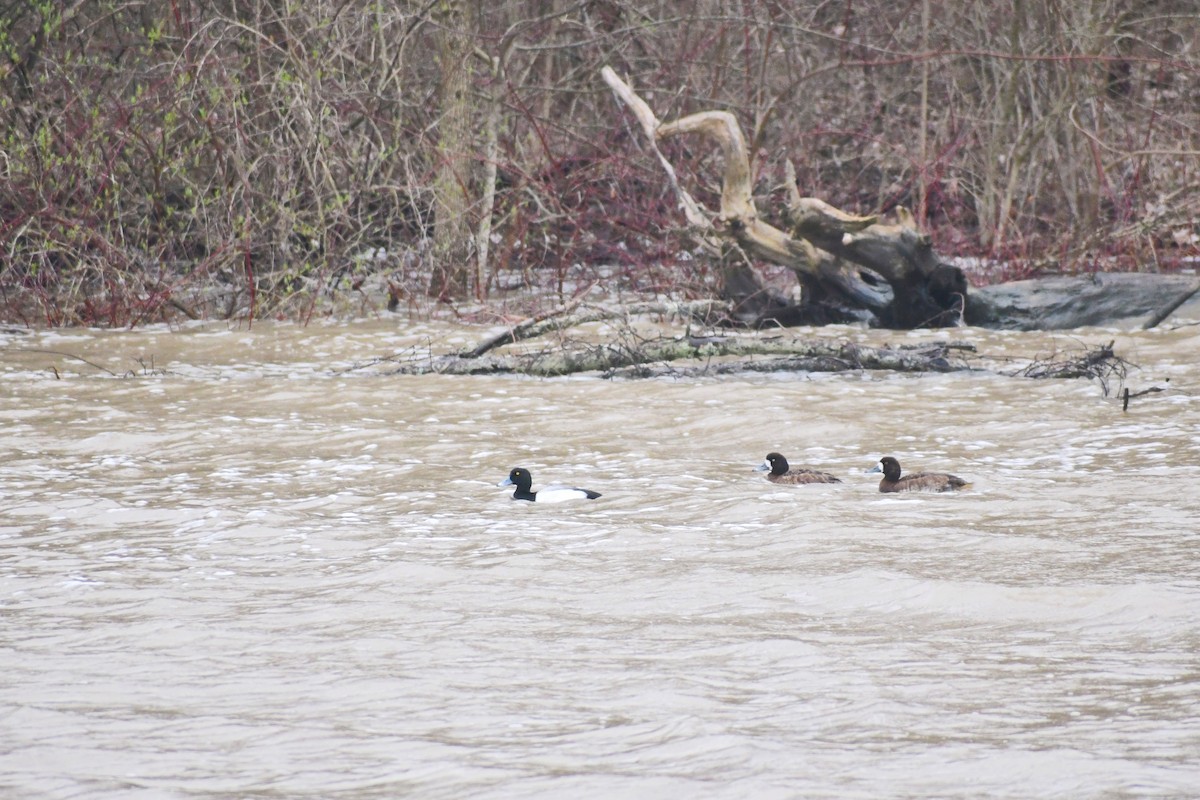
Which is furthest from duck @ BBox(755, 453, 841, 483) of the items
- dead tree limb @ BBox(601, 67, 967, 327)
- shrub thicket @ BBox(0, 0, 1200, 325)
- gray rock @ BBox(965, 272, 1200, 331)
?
gray rock @ BBox(965, 272, 1200, 331)

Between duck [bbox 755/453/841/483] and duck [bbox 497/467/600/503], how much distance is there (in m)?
0.88

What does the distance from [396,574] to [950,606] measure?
2083 millimetres

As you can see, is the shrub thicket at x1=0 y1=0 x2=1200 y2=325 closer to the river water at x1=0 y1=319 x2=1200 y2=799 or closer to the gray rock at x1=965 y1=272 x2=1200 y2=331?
the gray rock at x1=965 y1=272 x2=1200 y2=331

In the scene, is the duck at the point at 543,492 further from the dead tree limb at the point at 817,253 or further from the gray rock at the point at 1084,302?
the gray rock at the point at 1084,302

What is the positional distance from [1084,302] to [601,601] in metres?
9.10

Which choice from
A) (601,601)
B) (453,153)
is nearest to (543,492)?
(601,601)

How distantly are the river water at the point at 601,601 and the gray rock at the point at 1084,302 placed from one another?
3444 mm

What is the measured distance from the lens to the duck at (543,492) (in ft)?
22.2

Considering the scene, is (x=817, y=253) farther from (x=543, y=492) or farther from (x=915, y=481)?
(x=543, y=492)

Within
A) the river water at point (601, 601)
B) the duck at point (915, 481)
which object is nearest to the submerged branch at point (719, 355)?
the river water at point (601, 601)

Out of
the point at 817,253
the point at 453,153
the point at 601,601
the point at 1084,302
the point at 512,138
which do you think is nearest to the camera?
the point at 601,601

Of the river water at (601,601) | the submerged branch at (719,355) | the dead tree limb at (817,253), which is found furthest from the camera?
the dead tree limb at (817,253)

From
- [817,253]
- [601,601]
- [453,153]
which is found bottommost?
[601,601]

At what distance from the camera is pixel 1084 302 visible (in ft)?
42.4
